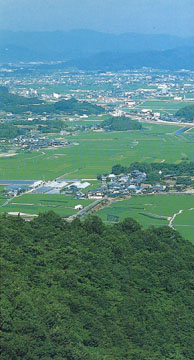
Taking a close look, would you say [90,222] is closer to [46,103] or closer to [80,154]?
[80,154]

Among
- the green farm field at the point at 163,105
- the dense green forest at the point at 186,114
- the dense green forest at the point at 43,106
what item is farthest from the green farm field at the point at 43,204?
the green farm field at the point at 163,105

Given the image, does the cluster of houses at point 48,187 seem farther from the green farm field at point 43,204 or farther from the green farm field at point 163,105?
the green farm field at point 163,105

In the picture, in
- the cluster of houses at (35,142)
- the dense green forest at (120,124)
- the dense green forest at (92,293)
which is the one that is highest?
the dense green forest at (120,124)

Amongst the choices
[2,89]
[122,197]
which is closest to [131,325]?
[122,197]

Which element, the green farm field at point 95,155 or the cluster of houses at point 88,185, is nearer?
the cluster of houses at point 88,185

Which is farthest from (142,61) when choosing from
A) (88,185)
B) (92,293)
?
(92,293)
